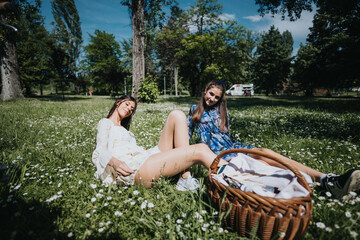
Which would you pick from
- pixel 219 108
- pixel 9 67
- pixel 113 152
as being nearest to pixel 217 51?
pixel 9 67

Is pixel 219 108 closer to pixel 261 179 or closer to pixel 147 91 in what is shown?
pixel 261 179

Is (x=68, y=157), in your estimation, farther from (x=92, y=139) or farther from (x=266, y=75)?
(x=266, y=75)

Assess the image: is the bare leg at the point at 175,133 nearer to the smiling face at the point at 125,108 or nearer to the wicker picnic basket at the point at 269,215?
the smiling face at the point at 125,108

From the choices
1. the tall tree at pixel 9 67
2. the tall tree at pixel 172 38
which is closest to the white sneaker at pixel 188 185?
the tall tree at pixel 9 67

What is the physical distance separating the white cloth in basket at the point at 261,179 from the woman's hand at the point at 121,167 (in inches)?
43.8

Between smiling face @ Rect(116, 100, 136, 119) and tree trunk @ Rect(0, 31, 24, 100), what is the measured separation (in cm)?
1593

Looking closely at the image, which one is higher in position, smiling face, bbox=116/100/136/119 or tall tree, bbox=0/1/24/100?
tall tree, bbox=0/1/24/100

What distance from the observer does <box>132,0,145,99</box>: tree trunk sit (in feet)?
45.2

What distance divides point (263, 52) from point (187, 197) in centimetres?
4969

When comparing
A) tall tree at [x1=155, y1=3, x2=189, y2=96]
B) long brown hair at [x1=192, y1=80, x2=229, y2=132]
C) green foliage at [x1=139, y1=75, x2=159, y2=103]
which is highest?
tall tree at [x1=155, y1=3, x2=189, y2=96]

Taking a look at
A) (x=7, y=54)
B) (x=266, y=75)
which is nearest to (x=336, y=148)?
(x=7, y=54)

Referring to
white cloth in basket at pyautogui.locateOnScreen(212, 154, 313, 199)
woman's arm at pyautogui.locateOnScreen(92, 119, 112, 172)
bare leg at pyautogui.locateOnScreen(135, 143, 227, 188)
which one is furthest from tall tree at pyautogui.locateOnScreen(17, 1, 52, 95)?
white cloth in basket at pyautogui.locateOnScreen(212, 154, 313, 199)

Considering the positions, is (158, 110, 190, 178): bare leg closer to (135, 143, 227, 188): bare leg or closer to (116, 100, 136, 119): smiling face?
(135, 143, 227, 188): bare leg

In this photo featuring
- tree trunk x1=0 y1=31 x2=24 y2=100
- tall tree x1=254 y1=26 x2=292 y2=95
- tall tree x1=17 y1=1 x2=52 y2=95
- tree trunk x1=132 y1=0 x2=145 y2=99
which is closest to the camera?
tree trunk x1=0 y1=31 x2=24 y2=100
